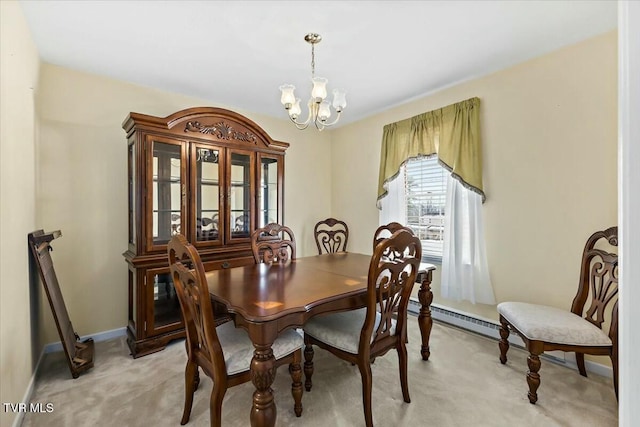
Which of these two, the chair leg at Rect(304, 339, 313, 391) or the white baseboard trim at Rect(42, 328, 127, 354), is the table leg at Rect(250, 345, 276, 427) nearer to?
the chair leg at Rect(304, 339, 313, 391)

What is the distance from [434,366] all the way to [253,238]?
1.77 meters

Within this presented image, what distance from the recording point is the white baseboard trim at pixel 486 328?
212 cm

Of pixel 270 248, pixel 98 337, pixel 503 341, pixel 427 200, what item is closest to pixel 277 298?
pixel 270 248

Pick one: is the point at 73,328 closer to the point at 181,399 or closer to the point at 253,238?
the point at 181,399

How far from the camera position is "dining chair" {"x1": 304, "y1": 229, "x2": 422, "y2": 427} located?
1.56 meters

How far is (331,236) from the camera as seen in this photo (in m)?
3.91

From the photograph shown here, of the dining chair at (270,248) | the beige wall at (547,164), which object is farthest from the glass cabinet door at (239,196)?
the beige wall at (547,164)

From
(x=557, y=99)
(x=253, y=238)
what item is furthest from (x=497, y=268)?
(x=253, y=238)

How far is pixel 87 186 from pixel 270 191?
167 centimetres

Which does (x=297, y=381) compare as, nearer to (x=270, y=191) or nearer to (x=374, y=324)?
(x=374, y=324)

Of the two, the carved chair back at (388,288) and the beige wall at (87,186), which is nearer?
the carved chair back at (388,288)

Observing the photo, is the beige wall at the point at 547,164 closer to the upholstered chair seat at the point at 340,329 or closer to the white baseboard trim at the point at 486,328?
the white baseboard trim at the point at 486,328

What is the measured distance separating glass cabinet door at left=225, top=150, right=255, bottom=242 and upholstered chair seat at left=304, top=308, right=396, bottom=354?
146cm

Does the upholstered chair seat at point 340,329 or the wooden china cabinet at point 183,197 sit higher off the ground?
the wooden china cabinet at point 183,197
